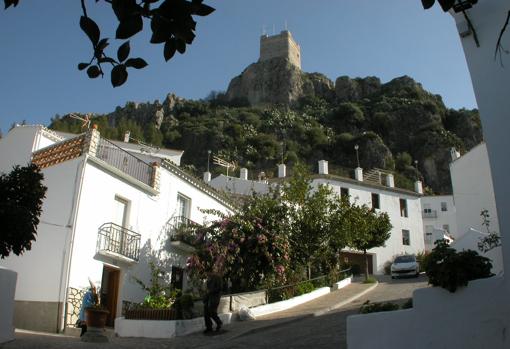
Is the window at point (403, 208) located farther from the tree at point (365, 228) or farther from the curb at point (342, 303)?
the curb at point (342, 303)

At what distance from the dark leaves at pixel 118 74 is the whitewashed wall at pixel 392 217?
36.1 m

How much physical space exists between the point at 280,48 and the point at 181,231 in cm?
8899

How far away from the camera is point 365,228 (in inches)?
1025

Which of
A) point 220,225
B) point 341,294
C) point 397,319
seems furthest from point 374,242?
point 397,319

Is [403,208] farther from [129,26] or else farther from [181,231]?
[129,26]

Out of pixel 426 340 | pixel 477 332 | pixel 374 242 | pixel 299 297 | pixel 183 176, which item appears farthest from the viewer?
pixel 374 242

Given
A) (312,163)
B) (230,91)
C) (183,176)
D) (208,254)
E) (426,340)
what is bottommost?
(426,340)

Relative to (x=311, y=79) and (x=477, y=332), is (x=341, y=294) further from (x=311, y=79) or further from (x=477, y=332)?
(x=311, y=79)

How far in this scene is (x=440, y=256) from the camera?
7.73m

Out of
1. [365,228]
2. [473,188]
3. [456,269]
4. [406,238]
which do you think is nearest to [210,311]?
[456,269]

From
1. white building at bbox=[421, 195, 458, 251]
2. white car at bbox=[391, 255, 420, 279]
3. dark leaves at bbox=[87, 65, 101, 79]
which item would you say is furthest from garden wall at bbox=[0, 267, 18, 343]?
white building at bbox=[421, 195, 458, 251]

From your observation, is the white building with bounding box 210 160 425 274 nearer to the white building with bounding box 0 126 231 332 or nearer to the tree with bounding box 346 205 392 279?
the tree with bounding box 346 205 392 279

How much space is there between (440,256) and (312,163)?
6553cm

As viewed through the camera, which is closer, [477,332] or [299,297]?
[477,332]
